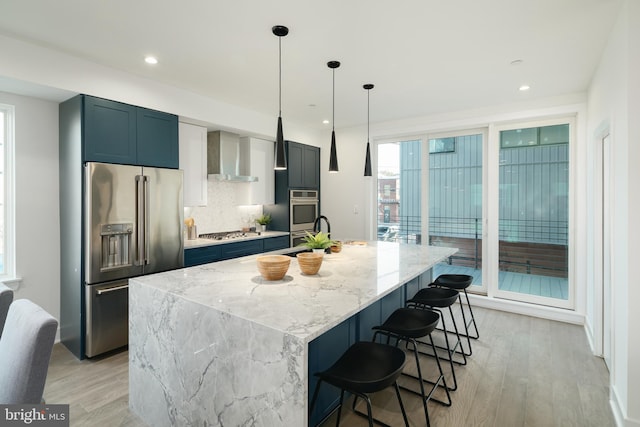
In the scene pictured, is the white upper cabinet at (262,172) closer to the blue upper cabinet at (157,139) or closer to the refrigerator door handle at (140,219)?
the blue upper cabinet at (157,139)

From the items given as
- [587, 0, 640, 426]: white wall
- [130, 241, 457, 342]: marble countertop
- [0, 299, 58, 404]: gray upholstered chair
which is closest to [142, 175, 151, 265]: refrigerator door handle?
[130, 241, 457, 342]: marble countertop

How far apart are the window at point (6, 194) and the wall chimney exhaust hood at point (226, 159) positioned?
6.46 feet

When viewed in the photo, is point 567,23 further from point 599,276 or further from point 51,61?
point 51,61

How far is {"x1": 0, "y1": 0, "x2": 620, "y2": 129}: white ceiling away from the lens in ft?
7.32

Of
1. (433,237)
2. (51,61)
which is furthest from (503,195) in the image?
(51,61)

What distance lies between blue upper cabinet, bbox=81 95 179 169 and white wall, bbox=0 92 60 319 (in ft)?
2.06

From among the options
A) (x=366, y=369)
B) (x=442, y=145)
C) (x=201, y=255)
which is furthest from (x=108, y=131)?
(x=442, y=145)

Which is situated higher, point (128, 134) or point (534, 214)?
point (128, 134)

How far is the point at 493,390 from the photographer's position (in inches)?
99.6

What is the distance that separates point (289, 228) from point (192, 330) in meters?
3.52

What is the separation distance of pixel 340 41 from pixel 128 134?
2.22 metres

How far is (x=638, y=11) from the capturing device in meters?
1.96

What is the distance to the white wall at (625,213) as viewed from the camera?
6.52 feet

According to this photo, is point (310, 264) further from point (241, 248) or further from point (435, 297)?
point (241, 248)
